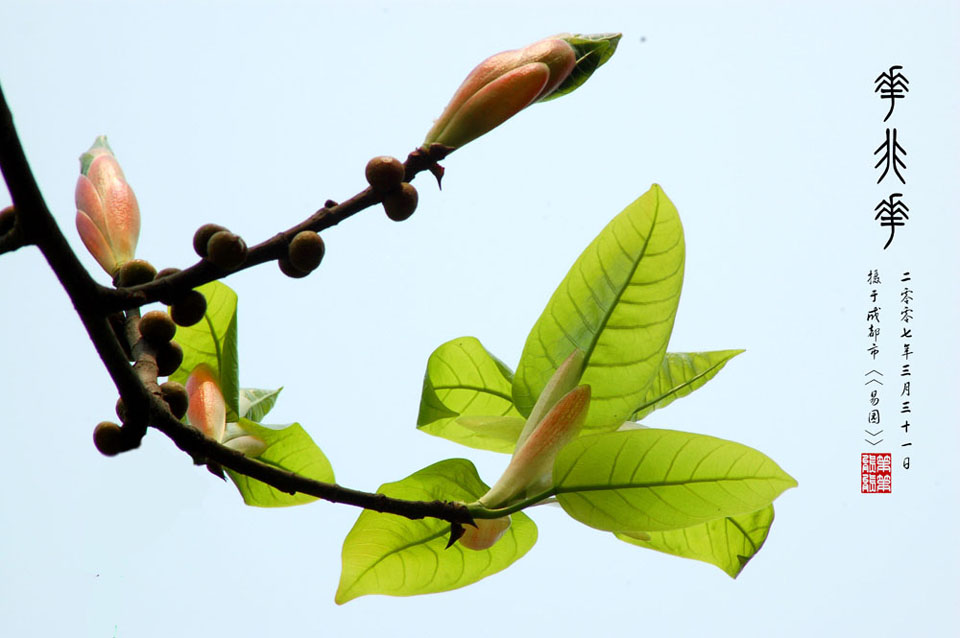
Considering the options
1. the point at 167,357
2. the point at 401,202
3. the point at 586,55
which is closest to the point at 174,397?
the point at 167,357

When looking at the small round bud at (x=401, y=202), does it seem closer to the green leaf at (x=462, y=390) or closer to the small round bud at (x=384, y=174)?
the small round bud at (x=384, y=174)

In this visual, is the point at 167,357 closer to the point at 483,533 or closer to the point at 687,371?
the point at 483,533

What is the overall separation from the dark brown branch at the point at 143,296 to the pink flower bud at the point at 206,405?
4cm

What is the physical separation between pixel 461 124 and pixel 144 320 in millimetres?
164

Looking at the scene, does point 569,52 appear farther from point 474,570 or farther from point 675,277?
point 474,570

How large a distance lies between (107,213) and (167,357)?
8 centimetres

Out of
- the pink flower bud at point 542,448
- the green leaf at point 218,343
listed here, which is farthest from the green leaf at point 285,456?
the pink flower bud at point 542,448

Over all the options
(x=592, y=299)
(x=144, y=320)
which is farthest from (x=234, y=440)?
(x=592, y=299)

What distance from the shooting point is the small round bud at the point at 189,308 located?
34cm

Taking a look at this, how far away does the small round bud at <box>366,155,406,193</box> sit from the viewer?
1.10ft

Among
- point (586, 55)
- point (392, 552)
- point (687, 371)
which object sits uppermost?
point (586, 55)

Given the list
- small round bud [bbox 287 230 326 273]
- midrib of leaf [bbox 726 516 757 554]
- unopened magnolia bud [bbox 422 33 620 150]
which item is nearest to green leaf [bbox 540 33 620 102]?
unopened magnolia bud [bbox 422 33 620 150]

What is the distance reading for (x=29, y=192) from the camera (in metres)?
0.26

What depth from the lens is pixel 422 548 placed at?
42 cm
